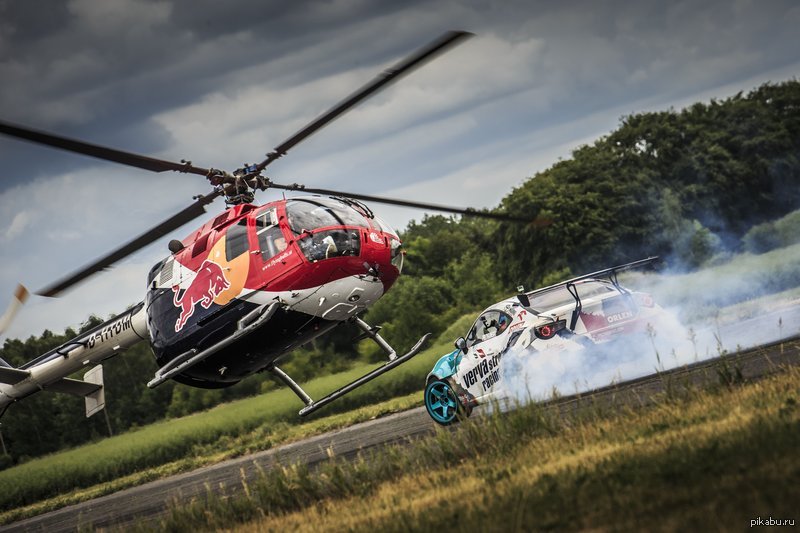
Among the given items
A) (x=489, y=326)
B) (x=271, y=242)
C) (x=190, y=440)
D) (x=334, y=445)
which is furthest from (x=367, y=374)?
(x=190, y=440)

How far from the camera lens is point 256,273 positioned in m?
16.4

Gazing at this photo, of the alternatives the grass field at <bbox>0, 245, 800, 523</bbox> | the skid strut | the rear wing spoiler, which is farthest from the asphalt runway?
the grass field at <bbox>0, 245, 800, 523</bbox>

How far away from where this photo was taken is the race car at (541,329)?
1515 cm

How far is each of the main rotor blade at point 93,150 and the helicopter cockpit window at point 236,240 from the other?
158cm

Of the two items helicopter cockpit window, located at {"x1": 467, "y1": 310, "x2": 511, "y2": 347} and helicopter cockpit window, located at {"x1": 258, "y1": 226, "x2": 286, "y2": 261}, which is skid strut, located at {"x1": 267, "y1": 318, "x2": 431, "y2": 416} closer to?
helicopter cockpit window, located at {"x1": 467, "y1": 310, "x2": 511, "y2": 347}

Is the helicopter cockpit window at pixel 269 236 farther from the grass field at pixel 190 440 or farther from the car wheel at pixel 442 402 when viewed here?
the grass field at pixel 190 440

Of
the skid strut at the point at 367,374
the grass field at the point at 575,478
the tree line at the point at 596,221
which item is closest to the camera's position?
the grass field at the point at 575,478

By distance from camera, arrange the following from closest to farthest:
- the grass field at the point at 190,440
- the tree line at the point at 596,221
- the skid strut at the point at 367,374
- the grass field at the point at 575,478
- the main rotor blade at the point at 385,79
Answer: the grass field at the point at 575,478 → the main rotor blade at the point at 385,79 → the skid strut at the point at 367,374 → the grass field at the point at 190,440 → the tree line at the point at 596,221

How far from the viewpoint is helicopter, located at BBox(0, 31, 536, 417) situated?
16062mm

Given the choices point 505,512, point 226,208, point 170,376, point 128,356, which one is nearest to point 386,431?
point 170,376

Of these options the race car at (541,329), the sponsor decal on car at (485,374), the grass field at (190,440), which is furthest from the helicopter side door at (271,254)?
the grass field at (190,440)

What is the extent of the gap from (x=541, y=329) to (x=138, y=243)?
9260mm

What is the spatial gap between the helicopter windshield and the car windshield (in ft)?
13.2

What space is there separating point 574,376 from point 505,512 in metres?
7.58
